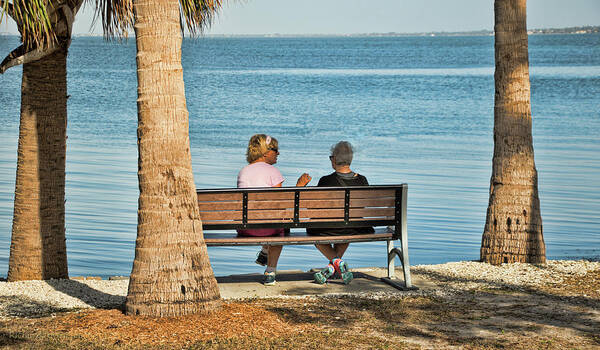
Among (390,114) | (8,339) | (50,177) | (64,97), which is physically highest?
(390,114)

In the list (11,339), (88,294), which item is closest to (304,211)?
(88,294)

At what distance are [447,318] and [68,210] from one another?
29.1 feet

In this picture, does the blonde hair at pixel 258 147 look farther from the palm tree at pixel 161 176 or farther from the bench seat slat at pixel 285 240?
the palm tree at pixel 161 176

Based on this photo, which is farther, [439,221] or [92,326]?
[439,221]

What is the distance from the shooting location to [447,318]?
247 inches

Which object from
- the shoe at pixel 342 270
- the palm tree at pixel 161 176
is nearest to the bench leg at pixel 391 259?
the shoe at pixel 342 270

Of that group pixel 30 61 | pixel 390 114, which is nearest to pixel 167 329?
pixel 30 61

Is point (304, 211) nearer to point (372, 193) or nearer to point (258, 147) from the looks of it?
point (372, 193)

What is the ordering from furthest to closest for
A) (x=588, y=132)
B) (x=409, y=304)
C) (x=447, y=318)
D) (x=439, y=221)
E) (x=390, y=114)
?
(x=390, y=114), (x=588, y=132), (x=439, y=221), (x=409, y=304), (x=447, y=318)

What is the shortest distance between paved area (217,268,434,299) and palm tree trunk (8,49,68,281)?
67.3 inches

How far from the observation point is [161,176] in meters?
5.98

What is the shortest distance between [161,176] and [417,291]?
2452 millimetres

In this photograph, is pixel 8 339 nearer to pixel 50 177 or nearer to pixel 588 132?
pixel 50 177

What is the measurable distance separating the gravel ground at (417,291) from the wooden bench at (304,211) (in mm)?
589
